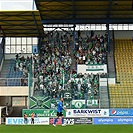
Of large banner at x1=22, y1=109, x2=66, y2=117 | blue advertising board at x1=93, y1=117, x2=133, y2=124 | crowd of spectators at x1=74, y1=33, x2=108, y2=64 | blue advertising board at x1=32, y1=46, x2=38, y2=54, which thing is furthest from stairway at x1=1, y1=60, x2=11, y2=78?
blue advertising board at x1=93, y1=117, x2=133, y2=124

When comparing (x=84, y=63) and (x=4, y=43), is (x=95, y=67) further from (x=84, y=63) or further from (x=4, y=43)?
(x=4, y=43)

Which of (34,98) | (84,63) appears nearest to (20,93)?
(34,98)

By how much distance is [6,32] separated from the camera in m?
47.1

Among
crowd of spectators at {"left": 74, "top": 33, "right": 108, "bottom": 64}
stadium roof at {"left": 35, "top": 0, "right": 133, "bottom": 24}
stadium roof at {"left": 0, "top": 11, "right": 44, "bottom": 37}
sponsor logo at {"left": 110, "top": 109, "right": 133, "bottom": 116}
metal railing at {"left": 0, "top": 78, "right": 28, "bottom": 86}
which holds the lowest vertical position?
sponsor logo at {"left": 110, "top": 109, "right": 133, "bottom": 116}

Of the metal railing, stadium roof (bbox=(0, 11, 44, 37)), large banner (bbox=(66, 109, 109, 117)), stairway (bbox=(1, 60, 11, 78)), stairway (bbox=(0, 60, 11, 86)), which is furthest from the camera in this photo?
stairway (bbox=(1, 60, 11, 78))

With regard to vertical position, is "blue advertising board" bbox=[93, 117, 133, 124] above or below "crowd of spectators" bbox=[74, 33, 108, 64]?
Answer: below

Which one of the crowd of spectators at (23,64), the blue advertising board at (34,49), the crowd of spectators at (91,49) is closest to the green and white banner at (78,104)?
the crowd of spectators at (23,64)

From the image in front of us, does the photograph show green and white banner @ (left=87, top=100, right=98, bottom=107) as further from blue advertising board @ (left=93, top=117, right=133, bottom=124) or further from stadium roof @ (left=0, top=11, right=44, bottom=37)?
stadium roof @ (left=0, top=11, right=44, bottom=37)

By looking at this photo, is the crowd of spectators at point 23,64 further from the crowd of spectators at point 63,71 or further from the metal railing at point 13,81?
the metal railing at point 13,81

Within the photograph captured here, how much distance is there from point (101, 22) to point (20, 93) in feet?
43.8

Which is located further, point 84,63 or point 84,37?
point 84,37

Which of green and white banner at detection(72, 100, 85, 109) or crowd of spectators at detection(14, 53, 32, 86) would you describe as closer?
green and white banner at detection(72, 100, 85, 109)

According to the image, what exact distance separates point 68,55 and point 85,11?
5369 mm

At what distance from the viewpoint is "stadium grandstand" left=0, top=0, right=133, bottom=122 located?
124 feet
